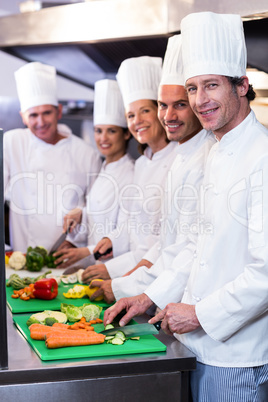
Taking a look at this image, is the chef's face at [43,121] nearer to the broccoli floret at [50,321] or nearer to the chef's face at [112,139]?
the chef's face at [112,139]

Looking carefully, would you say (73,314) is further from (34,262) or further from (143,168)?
(143,168)

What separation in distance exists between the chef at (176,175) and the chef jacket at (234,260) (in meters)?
0.26

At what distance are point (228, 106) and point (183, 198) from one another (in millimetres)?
437

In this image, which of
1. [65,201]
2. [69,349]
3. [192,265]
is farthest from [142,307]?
[65,201]

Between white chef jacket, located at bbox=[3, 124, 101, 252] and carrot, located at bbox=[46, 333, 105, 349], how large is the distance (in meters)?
1.95

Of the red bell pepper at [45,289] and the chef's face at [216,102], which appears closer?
the chef's face at [216,102]

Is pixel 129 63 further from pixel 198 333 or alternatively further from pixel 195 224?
pixel 198 333

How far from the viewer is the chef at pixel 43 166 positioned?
132 inches

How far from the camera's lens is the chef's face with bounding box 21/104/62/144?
11.1 ft

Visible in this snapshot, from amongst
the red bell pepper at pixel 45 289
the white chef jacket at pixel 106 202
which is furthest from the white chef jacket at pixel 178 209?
the white chef jacket at pixel 106 202

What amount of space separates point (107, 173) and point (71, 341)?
5.28 ft

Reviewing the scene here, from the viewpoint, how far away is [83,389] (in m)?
1.32
